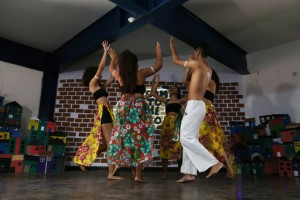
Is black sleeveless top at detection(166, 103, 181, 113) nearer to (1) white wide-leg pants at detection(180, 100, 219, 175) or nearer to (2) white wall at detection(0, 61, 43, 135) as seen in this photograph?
(1) white wide-leg pants at detection(180, 100, 219, 175)

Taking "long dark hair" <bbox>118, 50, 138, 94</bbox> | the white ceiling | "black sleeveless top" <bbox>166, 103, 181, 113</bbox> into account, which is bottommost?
"black sleeveless top" <bbox>166, 103, 181, 113</bbox>

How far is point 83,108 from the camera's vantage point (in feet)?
16.6

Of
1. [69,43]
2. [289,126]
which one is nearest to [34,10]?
[69,43]

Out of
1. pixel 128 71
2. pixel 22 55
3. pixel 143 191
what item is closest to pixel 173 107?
pixel 128 71

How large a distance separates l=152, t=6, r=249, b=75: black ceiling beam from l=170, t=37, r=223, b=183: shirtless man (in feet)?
3.57

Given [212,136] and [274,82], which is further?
[274,82]

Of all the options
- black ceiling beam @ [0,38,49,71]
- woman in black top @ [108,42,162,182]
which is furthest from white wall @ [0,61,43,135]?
woman in black top @ [108,42,162,182]

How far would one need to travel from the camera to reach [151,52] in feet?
16.8

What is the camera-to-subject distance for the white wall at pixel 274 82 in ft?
14.8

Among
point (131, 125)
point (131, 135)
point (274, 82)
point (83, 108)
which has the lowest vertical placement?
point (131, 135)

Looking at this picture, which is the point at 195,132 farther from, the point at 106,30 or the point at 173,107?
the point at 106,30

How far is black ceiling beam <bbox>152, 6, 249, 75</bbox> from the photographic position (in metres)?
3.56

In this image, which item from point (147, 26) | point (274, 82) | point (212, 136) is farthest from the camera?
point (274, 82)

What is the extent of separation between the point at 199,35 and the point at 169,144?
1827 mm
